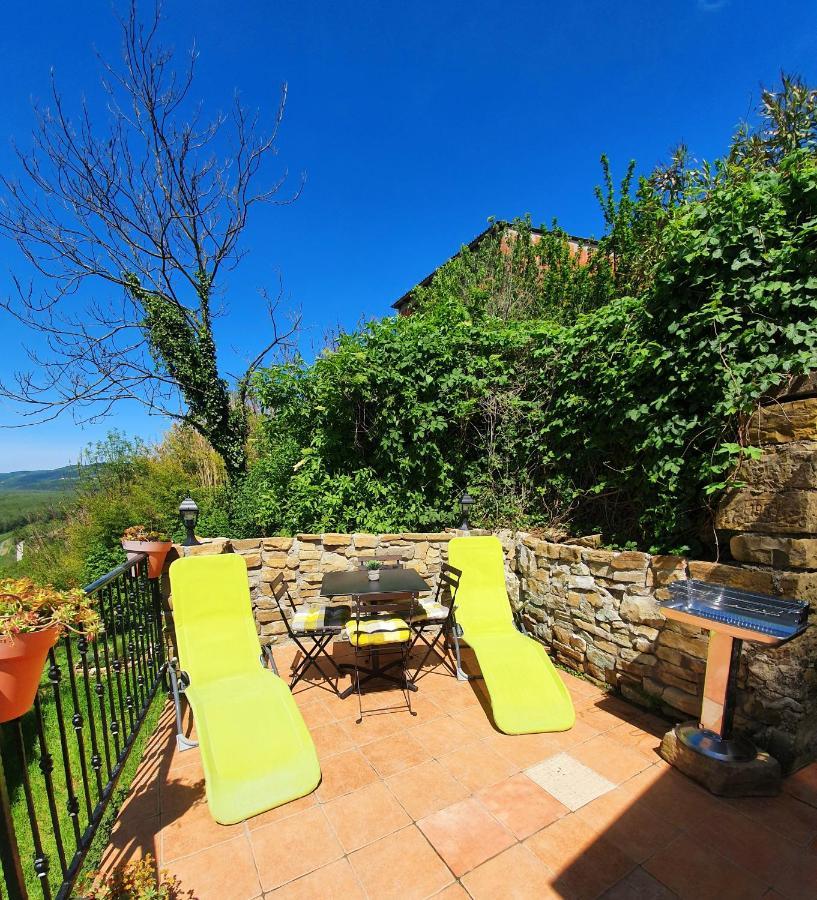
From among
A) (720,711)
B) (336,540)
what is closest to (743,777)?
(720,711)

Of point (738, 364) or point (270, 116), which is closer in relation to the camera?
point (738, 364)

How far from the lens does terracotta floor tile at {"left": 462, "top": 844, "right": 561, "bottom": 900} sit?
73.6 inches

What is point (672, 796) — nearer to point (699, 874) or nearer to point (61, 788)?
point (699, 874)

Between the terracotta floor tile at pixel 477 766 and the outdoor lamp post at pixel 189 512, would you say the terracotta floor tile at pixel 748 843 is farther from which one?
the outdoor lamp post at pixel 189 512

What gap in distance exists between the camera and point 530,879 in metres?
1.93

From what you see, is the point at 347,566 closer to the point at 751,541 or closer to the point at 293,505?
the point at 293,505

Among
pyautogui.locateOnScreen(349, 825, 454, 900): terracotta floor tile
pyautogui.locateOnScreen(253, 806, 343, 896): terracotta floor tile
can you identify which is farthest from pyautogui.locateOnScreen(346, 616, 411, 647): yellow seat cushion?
pyautogui.locateOnScreen(349, 825, 454, 900): terracotta floor tile

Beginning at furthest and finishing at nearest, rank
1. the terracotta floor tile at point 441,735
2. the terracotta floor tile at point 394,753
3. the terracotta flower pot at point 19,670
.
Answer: the terracotta floor tile at point 441,735
the terracotta floor tile at point 394,753
the terracotta flower pot at point 19,670

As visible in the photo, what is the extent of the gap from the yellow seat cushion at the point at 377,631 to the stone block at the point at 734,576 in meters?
2.21

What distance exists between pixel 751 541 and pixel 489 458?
118 inches

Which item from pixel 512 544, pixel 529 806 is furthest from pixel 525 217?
pixel 529 806

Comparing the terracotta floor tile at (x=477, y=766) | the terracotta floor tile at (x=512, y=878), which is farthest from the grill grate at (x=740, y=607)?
the terracotta floor tile at (x=512, y=878)

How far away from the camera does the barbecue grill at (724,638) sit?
2.35 meters

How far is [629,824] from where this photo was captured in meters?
2.23
